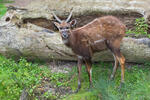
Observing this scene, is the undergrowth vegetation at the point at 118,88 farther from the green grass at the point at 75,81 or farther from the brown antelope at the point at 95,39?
the brown antelope at the point at 95,39

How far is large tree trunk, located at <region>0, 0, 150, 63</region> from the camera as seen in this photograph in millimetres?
6535

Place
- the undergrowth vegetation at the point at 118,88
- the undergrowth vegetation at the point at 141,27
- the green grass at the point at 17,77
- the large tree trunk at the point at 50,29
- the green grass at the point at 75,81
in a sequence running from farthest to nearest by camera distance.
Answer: the undergrowth vegetation at the point at 141,27, the large tree trunk at the point at 50,29, the green grass at the point at 17,77, the green grass at the point at 75,81, the undergrowth vegetation at the point at 118,88

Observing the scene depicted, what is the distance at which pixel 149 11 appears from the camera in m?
7.16

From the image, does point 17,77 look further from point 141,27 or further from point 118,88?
point 141,27

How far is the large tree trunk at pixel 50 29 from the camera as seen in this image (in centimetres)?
654

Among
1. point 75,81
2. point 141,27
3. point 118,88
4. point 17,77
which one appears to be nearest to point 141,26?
point 141,27

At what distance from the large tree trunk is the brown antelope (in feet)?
1.70

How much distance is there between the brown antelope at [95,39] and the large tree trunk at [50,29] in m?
0.52

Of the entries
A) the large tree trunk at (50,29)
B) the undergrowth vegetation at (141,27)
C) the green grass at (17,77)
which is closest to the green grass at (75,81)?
the green grass at (17,77)

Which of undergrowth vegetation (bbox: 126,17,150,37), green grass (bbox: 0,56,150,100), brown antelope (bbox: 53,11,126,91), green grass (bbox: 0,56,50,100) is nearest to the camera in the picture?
green grass (bbox: 0,56,150,100)

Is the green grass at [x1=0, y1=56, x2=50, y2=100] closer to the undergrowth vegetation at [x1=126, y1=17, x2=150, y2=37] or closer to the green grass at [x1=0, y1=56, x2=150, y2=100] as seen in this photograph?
the green grass at [x1=0, y1=56, x2=150, y2=100]

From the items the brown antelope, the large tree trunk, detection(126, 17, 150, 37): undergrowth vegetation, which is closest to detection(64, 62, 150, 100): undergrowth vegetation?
the brown antelope

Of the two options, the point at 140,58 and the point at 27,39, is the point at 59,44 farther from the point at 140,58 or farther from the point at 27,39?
the point at 140,58

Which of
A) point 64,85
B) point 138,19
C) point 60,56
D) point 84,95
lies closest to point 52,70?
point 60,56
